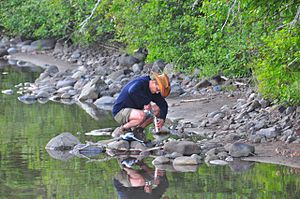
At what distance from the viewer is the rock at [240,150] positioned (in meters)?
12.8

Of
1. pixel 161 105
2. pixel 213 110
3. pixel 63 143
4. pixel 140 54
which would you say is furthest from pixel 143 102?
pixel 140 54

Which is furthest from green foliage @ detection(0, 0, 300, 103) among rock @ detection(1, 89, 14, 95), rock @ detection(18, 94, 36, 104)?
rock @ detection(1, 89, 14, 95)

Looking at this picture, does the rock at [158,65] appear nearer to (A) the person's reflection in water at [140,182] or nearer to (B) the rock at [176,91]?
(B) the rock at [176,91]

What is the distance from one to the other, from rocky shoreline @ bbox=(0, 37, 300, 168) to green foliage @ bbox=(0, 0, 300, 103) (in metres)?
0.39

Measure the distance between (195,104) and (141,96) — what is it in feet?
18.2

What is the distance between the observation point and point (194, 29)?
21.8 metres

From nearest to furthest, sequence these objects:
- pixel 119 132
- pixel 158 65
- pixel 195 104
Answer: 1. pixel 119 132
2. pixel 195 104
3. pixel 158 65

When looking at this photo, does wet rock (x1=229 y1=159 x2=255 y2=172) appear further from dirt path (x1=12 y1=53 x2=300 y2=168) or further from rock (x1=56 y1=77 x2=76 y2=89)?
rock (x1=56 y1=77 x2=76 y2=89)

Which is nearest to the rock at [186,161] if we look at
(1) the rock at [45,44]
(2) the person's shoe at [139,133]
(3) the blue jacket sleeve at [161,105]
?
(3) the blue jacket sleeve at [161,105]

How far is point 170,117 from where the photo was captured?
17.8 m

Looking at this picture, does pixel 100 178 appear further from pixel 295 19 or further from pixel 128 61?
pixel 128 61

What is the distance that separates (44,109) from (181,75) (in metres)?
4.31

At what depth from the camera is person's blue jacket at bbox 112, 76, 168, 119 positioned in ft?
44.0

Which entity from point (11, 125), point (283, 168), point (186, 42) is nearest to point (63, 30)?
point (186, 42)
